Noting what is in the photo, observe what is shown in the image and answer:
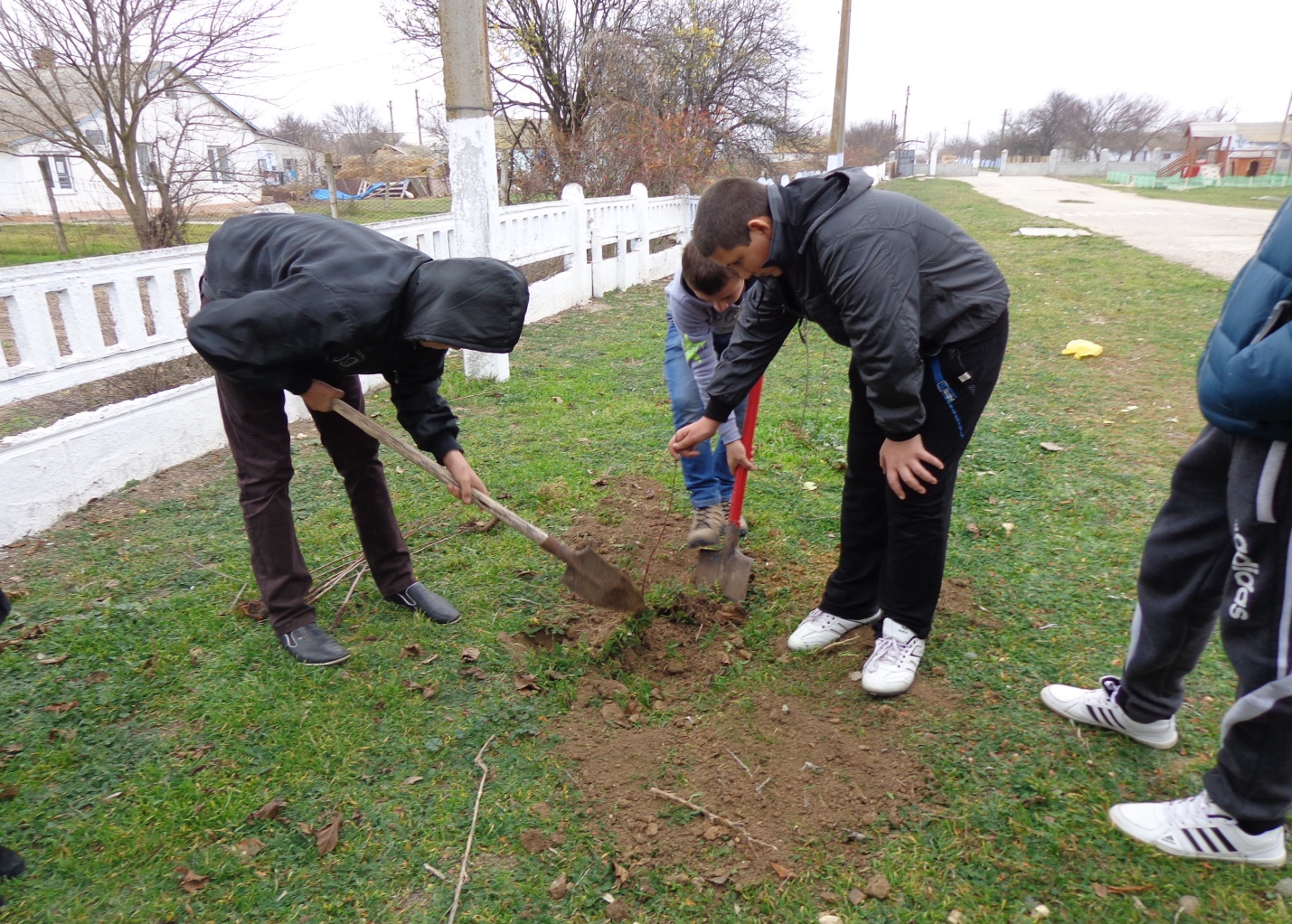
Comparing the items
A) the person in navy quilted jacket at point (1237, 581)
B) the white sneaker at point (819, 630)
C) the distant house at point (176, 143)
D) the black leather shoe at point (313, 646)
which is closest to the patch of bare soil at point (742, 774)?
the white sneaker at point (819, 630)

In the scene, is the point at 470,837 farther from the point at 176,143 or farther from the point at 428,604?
the point at 176,143

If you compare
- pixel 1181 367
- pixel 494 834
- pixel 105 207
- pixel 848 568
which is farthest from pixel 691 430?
pixel 105 207

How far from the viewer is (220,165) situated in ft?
26.4

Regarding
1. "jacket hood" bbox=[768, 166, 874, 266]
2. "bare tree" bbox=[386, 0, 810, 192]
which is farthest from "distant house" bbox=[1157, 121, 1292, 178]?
"jacket hood" bbox=[768, 166, 874, 266]

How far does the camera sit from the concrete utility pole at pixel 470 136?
577 cm

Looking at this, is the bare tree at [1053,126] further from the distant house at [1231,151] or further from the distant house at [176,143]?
the distant house at [176,143]

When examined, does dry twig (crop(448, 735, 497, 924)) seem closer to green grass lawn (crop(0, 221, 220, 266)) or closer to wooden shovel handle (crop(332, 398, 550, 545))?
wooden shovel handle (crop(332, 398, 550, 545))

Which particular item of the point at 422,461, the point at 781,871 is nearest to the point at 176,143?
the point at 422,461

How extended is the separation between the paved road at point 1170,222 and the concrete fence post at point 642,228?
24.5 ft

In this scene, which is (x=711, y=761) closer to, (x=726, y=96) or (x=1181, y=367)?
(x=1181, y=367)

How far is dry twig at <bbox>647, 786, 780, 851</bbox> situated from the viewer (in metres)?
2.21

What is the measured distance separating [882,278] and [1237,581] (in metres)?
1.10

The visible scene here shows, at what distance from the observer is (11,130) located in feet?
24.9

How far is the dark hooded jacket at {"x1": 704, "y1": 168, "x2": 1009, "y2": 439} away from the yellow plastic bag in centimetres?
533
